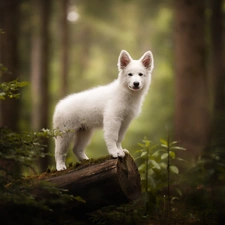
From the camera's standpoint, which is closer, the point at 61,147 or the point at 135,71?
the point at 135,71

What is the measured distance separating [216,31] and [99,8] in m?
9.36

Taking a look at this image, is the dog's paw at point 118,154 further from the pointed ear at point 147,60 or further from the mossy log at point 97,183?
the pointed ear at point 147,60

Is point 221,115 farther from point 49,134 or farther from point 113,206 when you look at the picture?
point 49,134

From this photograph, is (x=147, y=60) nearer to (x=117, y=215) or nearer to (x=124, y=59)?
(x=124, y=59)

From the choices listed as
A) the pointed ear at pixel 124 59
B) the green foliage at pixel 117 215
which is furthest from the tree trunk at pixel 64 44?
the green foliage at pixel 117 215

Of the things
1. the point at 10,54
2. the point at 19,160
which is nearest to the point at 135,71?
the point at 19,160

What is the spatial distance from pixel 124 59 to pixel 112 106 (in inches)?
31.2

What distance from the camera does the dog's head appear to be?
611 centimetres

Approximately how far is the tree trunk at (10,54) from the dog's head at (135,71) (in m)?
5.21

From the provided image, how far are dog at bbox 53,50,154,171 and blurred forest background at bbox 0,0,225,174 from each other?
79 cm

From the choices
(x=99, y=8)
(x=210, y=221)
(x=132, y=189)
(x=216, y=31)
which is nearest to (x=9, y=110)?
(x=132, y=189)

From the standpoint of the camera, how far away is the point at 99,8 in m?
24.5

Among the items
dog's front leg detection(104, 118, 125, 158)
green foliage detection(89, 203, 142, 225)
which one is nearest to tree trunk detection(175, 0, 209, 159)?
dog's front leg detection(104, 118, 125, 158)

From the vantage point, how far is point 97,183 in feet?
17.0
